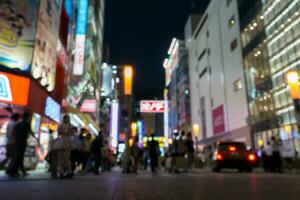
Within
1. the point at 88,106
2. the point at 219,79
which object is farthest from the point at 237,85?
the point at 88,106

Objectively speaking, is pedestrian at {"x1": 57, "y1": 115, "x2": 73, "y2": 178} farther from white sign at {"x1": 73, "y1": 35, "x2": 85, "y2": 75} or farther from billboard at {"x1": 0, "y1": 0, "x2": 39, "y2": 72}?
white sign at {"x1": 73, "y1": 35, "x2": 85, "y2": 75}

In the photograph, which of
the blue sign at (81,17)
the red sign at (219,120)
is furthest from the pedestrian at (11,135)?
the red sign at (219,120)

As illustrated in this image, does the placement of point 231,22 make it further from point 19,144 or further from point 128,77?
point 19,144

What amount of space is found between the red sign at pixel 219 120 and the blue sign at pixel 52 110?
30.6 metres

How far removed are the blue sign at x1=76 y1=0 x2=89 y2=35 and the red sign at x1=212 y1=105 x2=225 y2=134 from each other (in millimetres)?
28089

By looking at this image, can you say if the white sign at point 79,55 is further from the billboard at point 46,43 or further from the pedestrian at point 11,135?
the pedestrian at point 11,135

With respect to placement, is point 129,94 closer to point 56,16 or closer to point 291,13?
point 56,16

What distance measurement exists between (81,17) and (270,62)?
65.6 feet

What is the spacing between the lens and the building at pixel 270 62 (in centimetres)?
2775

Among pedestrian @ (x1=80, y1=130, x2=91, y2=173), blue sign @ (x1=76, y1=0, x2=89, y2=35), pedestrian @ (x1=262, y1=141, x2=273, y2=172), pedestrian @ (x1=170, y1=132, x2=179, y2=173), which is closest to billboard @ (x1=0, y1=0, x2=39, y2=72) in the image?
pedestrian @ (x1=80, y1=130, x2=91, y2=173)

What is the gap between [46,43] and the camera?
17.9 m

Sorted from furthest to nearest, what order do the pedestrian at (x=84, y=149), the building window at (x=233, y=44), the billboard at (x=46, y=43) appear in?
the building window at (x=233, y=44) < the billboard at (x=46, y=43) < the pedestrian at (x=84, y=149)

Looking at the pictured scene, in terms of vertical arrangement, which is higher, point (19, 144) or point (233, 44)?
point (233, 44)

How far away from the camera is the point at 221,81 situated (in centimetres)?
4853
